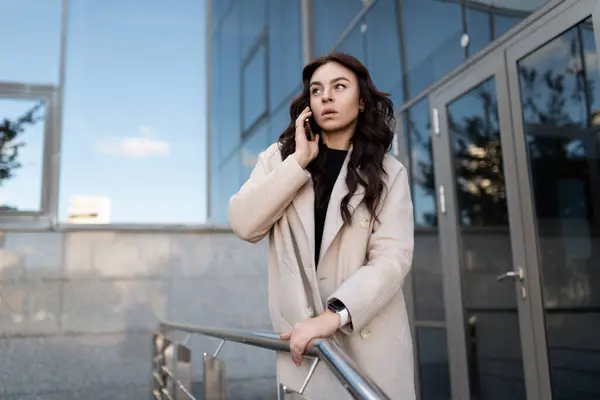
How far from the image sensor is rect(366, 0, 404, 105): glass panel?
11.4ft

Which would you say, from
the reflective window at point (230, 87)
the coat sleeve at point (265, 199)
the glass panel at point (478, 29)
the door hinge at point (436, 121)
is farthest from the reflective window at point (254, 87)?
the coat sleeve at point (265, 199)

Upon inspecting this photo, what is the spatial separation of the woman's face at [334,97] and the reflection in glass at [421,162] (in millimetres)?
2068

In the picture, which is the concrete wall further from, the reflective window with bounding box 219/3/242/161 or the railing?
the reflective window with bounding box 219/3/242/161

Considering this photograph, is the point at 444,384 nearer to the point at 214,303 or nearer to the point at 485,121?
the point at 485,121

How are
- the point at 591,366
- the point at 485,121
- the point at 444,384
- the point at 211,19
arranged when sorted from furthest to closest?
the point at 211,19 < the point at 444,384 < the point at 485,121 < the point at 591,366

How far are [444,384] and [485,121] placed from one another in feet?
4.44

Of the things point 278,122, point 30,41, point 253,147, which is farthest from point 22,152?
point 278,122

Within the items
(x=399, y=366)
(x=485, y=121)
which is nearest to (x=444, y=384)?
(x=485, y=121)

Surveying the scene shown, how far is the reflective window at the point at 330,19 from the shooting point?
411cm

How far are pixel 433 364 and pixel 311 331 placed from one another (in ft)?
7.85

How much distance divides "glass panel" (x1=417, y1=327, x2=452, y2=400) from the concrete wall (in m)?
1.13

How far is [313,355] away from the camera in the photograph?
92 cm

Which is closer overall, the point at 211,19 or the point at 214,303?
the point at 214,303

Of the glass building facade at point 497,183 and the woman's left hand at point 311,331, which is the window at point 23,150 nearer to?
the glass building facade at point 497,183
